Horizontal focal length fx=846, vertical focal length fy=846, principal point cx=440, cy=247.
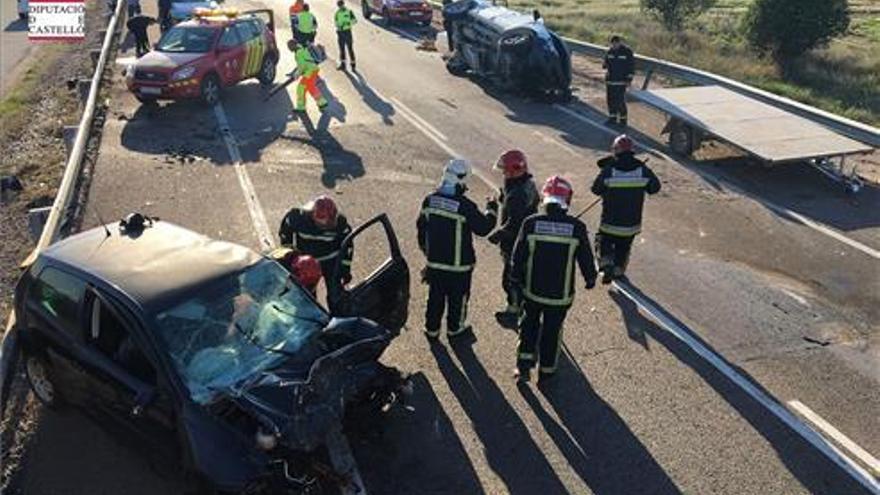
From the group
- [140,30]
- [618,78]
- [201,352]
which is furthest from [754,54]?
[201,352]

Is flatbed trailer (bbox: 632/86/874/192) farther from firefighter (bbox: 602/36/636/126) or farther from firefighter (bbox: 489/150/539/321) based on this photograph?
firefighter (bbox: 489/150/539/321)

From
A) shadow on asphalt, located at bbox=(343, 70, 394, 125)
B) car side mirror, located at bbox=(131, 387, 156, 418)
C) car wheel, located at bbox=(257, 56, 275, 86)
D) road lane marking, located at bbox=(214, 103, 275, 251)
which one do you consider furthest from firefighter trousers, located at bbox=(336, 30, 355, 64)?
car side mirror, located at bbox=(131, 387, 156, 418)

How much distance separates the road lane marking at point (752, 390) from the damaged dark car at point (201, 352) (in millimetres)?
3308

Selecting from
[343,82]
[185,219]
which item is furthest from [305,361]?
[343,82]

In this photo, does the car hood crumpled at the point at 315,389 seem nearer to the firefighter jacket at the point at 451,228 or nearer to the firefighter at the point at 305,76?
the firefighter jacket at the point at 451,228

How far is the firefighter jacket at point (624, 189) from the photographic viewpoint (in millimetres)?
9531

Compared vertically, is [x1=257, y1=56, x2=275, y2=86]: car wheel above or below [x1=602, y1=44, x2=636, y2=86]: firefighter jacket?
below

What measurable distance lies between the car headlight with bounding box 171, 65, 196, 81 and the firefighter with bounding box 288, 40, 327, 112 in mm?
2081

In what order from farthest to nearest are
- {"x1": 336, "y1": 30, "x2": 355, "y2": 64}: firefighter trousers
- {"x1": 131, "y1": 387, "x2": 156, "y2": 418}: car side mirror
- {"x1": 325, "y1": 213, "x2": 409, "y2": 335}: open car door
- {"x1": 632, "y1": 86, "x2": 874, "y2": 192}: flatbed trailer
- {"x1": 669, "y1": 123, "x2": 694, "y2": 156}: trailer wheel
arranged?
{"x1": 336, "y1": 30, "x2": 355, "y2": 64}: firefighter trousers < {"x1": 669, "y1": 123, "x2": 694, "y2": 156}: trailer wheel < {"x1": 632, "y1": 86, "x2": 874, "y2": 192}: flatbed trailer < {"x1": 325, "y1": 213, "x2": 409, "y2": 335}: open car door < {"x1": 131, "y1": 387, "x2": 156, "y2": 418}: car side mirror

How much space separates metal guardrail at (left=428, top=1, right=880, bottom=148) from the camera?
43.3 ft

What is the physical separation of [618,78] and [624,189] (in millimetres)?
7264

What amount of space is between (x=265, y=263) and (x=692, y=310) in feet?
16.0

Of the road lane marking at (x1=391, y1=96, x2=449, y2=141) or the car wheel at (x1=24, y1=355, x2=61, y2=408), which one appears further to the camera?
the road lane marking at (x1=391, y1=96, x2=449, y2=141)

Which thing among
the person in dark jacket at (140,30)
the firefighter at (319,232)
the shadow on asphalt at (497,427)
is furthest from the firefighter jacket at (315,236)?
the person in dark jacket at (140,30)
